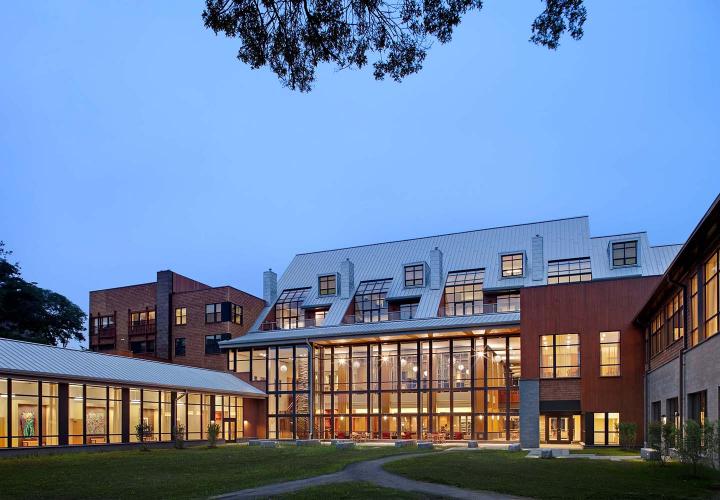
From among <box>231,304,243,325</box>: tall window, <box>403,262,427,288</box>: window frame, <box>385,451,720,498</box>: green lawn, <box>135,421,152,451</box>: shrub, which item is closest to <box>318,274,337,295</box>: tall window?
<box>403,262,427,288</box>: window frame

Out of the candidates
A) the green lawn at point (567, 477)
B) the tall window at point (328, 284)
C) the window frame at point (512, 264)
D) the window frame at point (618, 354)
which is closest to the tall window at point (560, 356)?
the window frame at point (618, 354)

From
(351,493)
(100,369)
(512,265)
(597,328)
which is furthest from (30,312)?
(351,493)

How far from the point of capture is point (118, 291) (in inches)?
2544

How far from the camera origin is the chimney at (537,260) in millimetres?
51812

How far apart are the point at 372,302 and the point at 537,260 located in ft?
44.0

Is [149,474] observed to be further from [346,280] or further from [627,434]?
[346,280]

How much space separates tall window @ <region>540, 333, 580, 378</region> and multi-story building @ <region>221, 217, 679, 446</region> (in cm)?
6

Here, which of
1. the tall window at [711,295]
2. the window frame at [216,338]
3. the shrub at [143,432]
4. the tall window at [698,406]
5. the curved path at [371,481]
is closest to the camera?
the curved path at [371,481]

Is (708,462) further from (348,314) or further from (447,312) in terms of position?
(348,314)

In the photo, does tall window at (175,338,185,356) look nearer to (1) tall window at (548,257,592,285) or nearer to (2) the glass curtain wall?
(2) the glass curtain wall

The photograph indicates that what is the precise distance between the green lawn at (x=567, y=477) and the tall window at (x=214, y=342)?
33.4 m

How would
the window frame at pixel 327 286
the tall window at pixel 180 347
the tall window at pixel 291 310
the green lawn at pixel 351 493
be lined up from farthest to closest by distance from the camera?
the tall window at pixel 180 347, the tall window at pixel 291 310, the window frame at pixel 327 286, the green lawn at pixel 351 493

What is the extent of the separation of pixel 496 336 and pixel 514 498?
3433cm

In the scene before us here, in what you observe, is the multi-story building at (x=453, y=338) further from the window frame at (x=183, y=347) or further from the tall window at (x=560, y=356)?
the window frame at (x=183, y=347)
